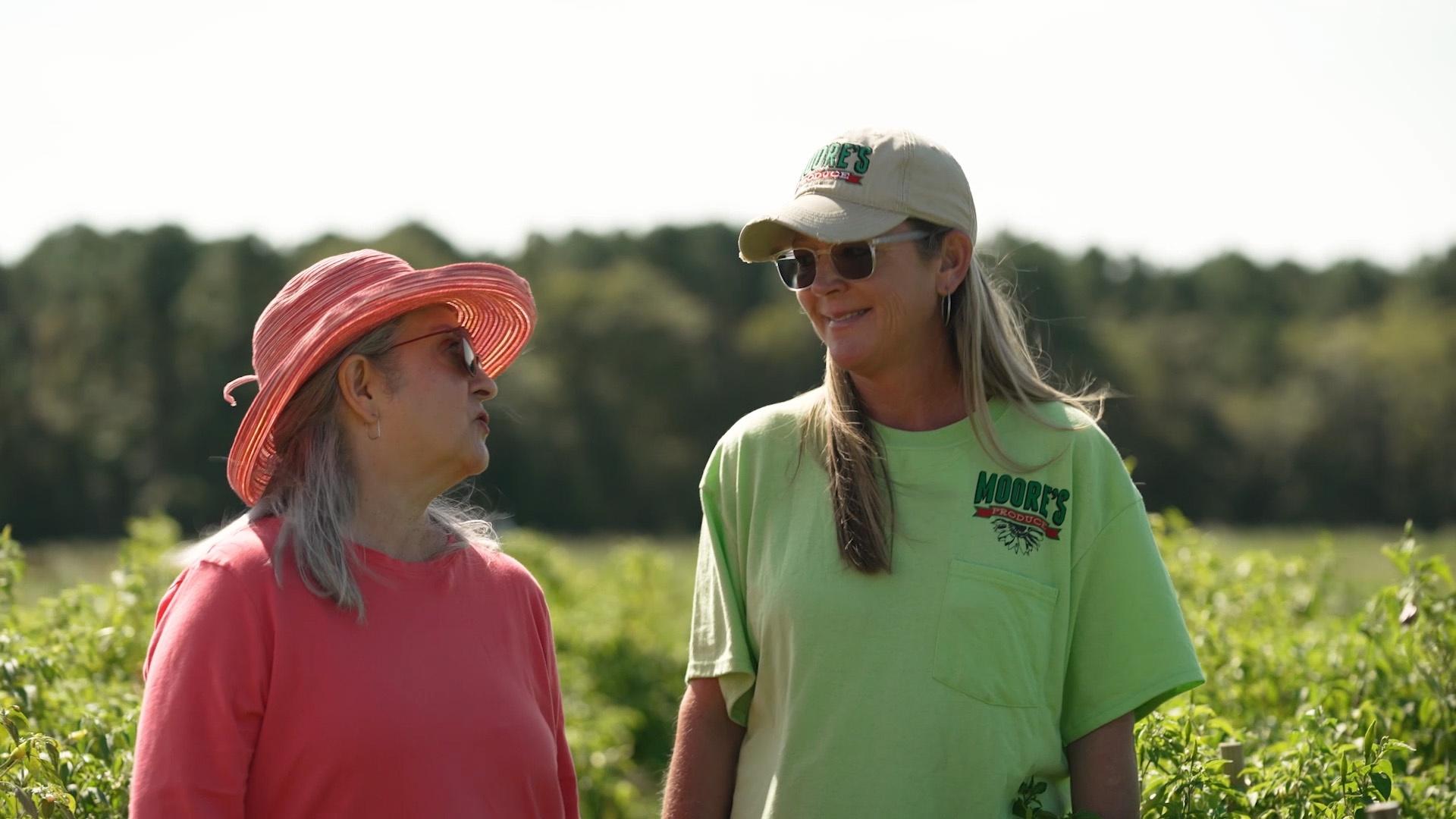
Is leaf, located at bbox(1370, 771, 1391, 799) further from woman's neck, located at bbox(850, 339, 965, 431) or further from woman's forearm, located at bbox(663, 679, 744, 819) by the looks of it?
woman's forearm, located at bbox(663, 679, 744, 819)

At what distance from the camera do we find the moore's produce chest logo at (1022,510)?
283 cm

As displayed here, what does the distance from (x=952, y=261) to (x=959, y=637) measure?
2.48ft

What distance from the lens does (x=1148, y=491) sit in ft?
208

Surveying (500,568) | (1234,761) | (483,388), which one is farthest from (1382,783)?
(483,388)

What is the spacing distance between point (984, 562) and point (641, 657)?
25.7 ft

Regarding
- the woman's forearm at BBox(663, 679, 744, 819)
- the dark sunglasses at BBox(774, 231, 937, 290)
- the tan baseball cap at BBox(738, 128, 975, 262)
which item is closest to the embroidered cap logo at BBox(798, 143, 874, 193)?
the tan baseball cap at BBox(738, 128, 975, 262)

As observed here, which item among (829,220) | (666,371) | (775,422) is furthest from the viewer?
(666,371)

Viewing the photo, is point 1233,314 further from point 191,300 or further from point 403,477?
point 403,477

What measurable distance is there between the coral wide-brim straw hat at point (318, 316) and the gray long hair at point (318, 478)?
0.02m

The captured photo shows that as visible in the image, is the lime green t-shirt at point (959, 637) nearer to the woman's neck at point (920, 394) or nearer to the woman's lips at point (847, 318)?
the woman's neck at point (920, 394)

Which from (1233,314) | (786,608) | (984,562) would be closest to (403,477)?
(786,608)

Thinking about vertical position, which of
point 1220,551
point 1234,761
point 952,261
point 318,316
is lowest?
point 1220,551

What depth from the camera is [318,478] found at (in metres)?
2.77

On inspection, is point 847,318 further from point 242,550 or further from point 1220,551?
point 1220,551
